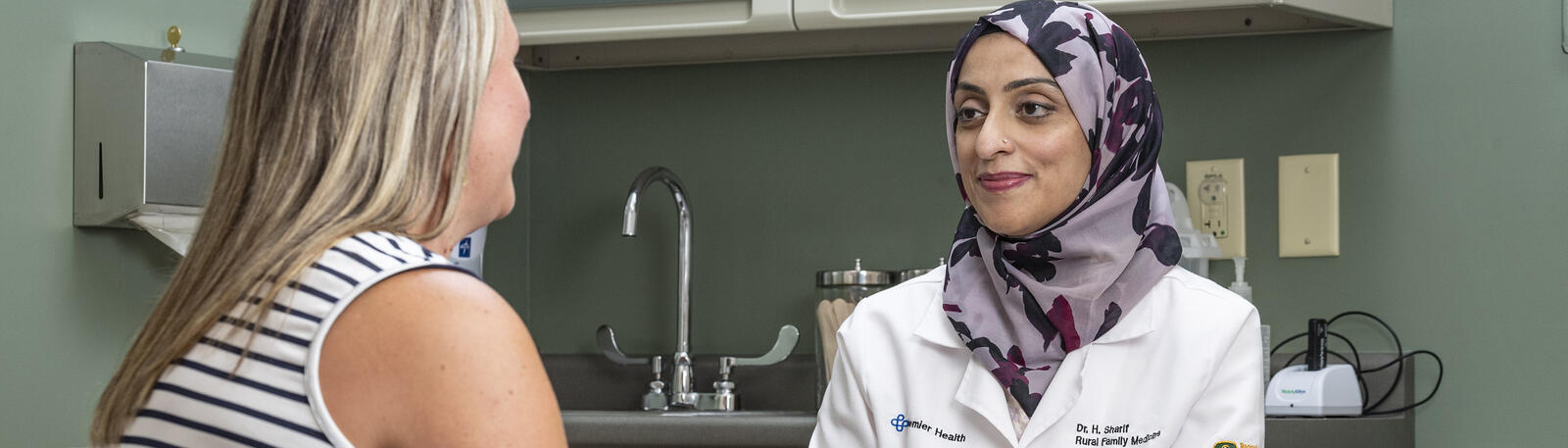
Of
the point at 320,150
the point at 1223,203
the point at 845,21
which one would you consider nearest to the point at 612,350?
the point at 845,21

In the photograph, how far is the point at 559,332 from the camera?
2.43m

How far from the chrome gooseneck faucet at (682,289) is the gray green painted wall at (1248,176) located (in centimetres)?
8

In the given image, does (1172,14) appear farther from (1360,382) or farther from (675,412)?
(675,412)

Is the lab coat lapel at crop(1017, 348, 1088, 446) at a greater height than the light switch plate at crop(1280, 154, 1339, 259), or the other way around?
the light switch plate at crop(1280, 154, 1339, 259)

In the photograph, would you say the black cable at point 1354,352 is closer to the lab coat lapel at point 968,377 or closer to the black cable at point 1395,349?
the black cable at point 1395,349

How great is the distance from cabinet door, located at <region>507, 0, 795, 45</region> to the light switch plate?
774 mm

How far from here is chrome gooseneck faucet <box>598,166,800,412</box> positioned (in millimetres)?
2186

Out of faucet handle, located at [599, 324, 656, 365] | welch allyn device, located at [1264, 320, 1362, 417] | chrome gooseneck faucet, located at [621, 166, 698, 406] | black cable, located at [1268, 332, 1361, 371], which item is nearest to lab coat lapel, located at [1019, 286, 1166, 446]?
welch allyn device, located at [1264, 320, 1362, 417]

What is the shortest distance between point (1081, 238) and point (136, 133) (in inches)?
43.3

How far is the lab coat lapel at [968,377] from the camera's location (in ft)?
4.31

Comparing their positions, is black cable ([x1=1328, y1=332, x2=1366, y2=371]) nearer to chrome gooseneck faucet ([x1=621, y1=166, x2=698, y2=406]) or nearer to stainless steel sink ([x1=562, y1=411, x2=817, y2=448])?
stainless steel sink ([x1=562, y1=411, x2=817, y2=448])

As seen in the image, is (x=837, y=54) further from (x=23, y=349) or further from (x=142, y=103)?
(x=23, y=349)

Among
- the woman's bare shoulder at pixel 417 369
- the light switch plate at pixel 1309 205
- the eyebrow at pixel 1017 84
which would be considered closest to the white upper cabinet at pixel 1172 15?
the light switch plate at pixel 1309 205

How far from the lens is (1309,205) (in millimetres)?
2020
